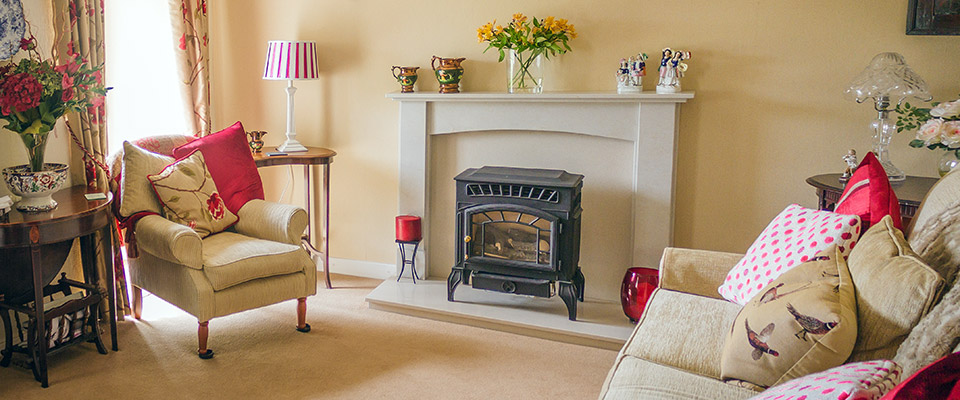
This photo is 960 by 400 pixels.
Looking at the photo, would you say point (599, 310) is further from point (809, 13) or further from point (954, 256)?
point (954, 256)

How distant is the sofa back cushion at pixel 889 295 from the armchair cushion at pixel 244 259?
7.53ft

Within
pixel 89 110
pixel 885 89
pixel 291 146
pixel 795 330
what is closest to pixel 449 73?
pixel 291 146

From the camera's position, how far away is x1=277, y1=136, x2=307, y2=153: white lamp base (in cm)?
386

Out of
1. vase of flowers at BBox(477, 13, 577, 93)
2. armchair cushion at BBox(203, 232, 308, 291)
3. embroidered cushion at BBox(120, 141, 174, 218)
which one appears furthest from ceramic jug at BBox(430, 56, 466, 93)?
embroidered cushion at BBox(120, 141, 174, 218)

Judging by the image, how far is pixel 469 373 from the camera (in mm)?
2877

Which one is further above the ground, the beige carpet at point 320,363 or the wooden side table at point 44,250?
the wooden side table at point 44,250

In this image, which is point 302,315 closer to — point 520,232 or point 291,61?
point 520,232

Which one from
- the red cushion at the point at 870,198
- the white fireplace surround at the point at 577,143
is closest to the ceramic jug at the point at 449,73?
the white fireplace surround at the point at 577,143

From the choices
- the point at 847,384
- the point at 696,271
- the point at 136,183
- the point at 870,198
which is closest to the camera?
the point at 847,384

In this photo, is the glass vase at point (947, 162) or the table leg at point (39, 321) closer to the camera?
the table leg at point (39, 321)

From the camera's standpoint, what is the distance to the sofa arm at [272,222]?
3.27 metres

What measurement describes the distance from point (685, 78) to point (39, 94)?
2803 millimetres

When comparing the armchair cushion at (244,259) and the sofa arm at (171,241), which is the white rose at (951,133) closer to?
the armchair cushion at (244,259)

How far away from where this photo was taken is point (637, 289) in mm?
3188
